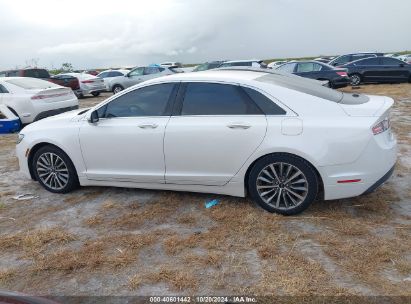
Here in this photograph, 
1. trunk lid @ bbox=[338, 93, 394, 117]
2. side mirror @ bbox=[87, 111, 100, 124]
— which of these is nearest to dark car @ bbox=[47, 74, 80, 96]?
side mirror @ bbox=[87, 111, 100, 124]

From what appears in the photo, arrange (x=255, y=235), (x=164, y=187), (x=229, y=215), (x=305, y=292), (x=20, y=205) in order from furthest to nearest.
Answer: (x=20, y=205)
(x=164, y=187)
(x=229, y=215)
(x=255, y=235)
(x=305, y=292)

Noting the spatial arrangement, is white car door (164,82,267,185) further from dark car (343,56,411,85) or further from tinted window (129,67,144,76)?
tinted window (129,67,144,76)

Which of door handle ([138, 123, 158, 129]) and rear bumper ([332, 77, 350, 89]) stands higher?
door handle ([138, 123, 158, 129])

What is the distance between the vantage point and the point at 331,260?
3484mm

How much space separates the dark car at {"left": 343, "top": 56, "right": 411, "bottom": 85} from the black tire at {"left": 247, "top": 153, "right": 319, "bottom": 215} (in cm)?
1787

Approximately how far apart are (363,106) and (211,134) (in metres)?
1.64

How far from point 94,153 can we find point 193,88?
4.94 ft

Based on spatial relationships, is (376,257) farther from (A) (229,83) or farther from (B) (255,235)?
(A) (229,83)

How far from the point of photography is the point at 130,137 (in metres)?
4.85

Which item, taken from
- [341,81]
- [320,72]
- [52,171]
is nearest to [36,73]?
→ [320,72]

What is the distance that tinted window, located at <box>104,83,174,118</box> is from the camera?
191 inches

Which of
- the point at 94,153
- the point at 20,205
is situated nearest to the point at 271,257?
the point at 94,153

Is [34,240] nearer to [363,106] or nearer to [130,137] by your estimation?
[130,137]

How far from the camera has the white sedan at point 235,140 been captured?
410 centimetres
